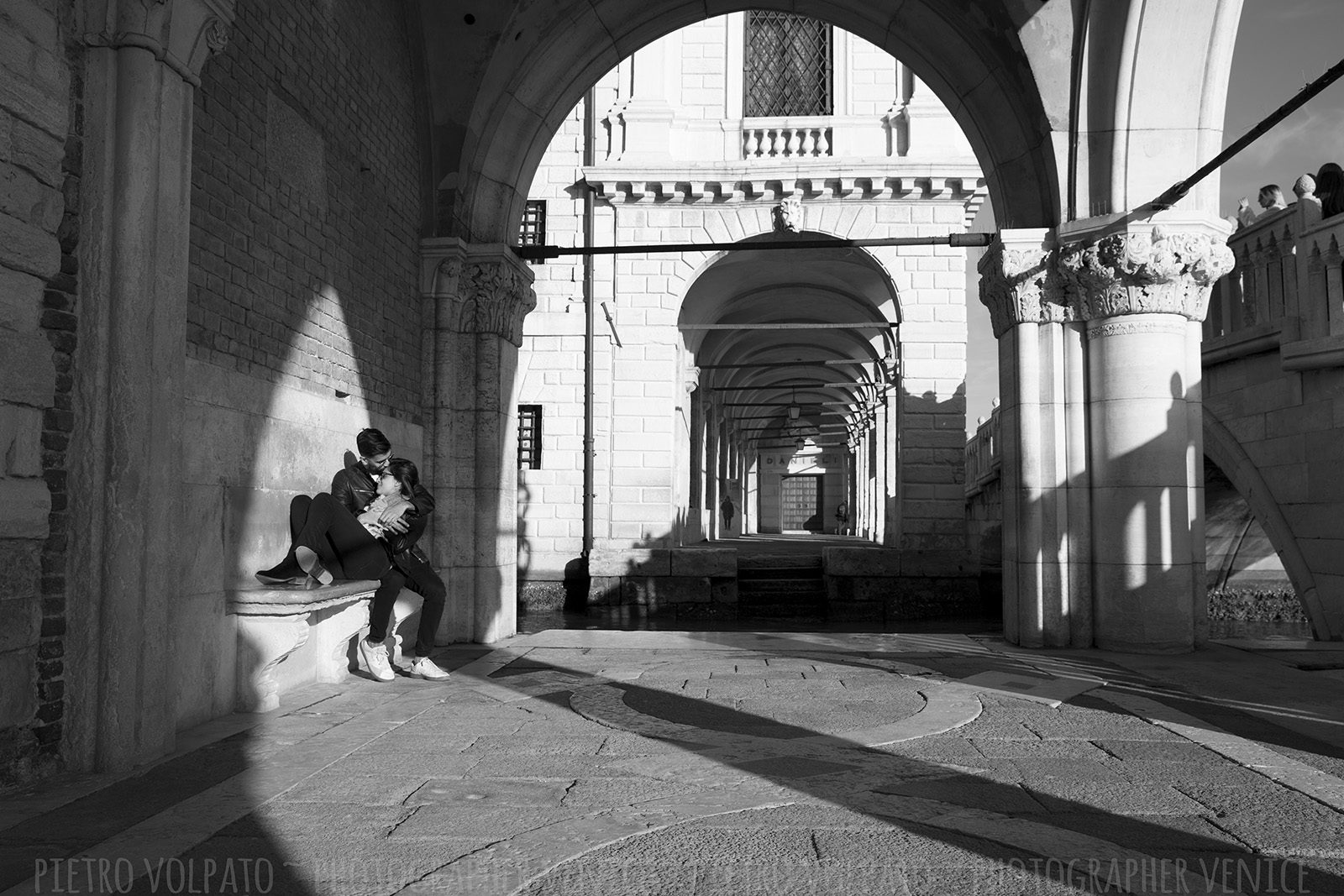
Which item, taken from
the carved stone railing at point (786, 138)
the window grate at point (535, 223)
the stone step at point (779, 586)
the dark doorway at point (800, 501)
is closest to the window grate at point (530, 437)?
the window grate at point (535, 223)

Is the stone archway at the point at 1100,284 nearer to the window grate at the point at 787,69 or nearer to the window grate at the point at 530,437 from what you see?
the window grate at the point at 530,437

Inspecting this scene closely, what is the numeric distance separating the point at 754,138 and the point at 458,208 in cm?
1106

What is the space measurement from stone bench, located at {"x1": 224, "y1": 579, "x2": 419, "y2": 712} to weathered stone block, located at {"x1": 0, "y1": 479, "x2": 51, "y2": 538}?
48.6 inches

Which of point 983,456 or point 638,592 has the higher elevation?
point 983,456

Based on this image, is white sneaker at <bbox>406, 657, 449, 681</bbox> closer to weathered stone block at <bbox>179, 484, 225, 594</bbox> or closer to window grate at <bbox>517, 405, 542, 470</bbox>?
weathered stone block at <bbox>179, 484, 225, 594</bbox>

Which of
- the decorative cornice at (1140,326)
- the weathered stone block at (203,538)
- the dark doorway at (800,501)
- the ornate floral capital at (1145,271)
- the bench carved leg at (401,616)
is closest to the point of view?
the weathered stone block at (203,538)

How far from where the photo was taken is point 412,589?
231 inches

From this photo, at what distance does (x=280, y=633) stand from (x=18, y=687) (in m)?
1.52

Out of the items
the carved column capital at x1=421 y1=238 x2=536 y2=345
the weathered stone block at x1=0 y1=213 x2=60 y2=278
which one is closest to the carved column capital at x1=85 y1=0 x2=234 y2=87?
the weathered stone block at x1=0 y1=213 x2=60 y2=278

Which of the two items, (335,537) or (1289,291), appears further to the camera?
(1289,291)

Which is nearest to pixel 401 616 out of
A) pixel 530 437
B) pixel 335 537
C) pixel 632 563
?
pixel 335 537

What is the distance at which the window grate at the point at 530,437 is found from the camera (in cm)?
1783

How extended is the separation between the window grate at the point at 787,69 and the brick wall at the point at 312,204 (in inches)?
471

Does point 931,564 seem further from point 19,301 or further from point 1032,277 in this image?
point 19,301
